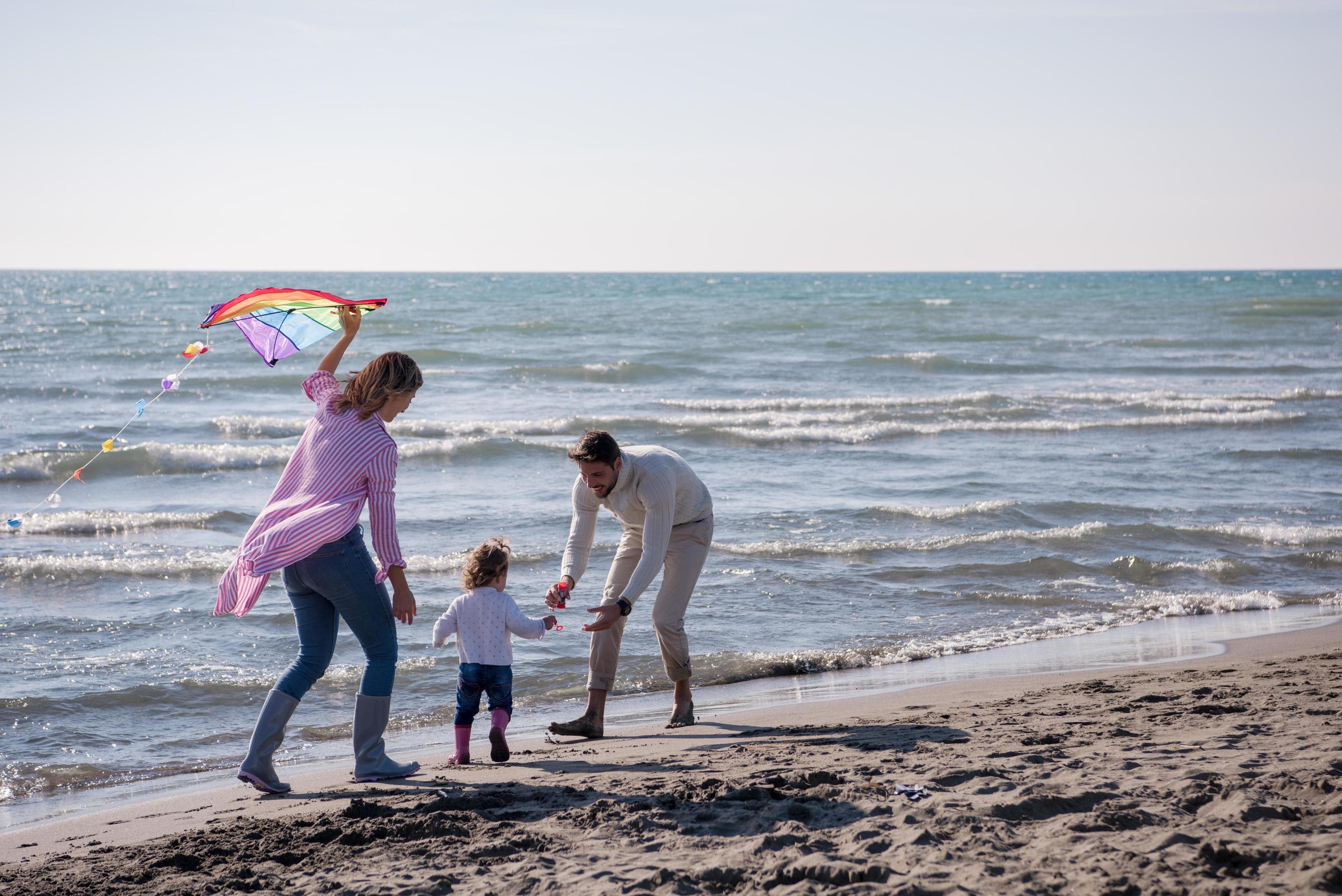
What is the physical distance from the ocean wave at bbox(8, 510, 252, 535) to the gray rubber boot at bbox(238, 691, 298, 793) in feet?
23.0

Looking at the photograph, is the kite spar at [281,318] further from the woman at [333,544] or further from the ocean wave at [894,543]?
the ocean wave at [894,543]

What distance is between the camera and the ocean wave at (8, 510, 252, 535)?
10477mm

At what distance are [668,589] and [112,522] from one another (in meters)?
7.87

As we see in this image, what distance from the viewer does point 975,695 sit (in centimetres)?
591

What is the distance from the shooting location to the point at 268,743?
432cm

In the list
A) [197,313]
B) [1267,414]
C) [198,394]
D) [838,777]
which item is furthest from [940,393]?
[197,313]

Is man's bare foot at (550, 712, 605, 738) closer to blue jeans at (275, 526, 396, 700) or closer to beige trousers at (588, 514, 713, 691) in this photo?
beige trousers at (588, 514, 713, 691)

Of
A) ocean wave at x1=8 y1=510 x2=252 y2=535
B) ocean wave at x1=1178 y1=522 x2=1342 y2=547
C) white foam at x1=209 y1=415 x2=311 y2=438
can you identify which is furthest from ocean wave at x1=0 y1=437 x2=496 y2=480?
ocean wave at x1=1178 y1=522 x2=1342 y2=547

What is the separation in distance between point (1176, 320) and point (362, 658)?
4182cm

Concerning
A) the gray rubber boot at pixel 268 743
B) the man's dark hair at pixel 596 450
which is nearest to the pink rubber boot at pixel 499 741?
the gray rubber boot at pixel 268 743

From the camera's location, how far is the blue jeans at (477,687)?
4801 mm

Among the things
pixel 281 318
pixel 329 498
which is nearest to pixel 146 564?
pixel 281 318

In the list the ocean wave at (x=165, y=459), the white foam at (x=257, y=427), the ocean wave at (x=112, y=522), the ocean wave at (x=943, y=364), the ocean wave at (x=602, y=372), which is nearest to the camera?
the ocean wave at (x=112, y=522)

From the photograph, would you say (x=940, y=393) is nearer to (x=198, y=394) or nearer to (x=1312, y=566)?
(x=1312, y=566)
